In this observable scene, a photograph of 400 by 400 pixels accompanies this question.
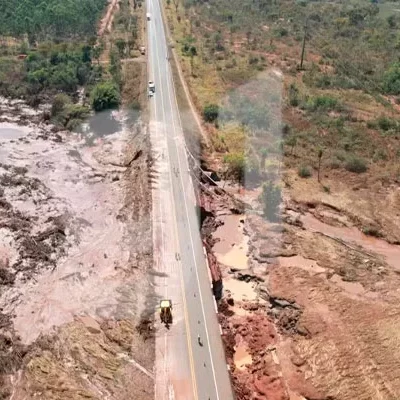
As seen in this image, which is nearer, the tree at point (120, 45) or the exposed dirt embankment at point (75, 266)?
the exposed dirt embankment at point (75, 266)

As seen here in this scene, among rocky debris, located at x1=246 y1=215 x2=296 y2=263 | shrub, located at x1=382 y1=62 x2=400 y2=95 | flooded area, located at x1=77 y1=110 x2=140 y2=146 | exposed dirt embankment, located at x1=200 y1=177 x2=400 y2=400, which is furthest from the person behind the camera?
shrub, located at x1=382 y1=62 x2=400 y2=95

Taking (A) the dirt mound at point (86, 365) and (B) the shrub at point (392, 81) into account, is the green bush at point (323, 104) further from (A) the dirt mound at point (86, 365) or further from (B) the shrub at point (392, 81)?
(A) the dirt mound at point (86, 365)

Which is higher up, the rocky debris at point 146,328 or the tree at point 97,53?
the tree at point 97,53

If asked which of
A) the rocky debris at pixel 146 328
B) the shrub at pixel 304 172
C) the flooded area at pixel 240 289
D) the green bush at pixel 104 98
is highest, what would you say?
the green bush at pixel 104 98

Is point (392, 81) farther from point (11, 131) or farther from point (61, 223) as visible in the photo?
point (61, 223)

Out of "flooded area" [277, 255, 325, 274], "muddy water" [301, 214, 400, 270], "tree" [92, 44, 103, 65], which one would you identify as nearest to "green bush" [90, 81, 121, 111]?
"tree" [92, 44, 103, 65]

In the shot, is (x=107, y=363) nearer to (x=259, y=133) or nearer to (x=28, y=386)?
(x=28, y=386)

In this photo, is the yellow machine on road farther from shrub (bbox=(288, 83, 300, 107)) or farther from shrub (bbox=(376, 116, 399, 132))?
shrub (bbox=(288, 83, 300, 107))

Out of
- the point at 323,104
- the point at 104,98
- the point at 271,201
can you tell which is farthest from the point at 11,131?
the point at 323,104

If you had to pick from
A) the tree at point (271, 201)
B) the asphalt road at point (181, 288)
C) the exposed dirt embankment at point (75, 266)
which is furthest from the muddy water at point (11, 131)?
the tree at point (271, 201)
